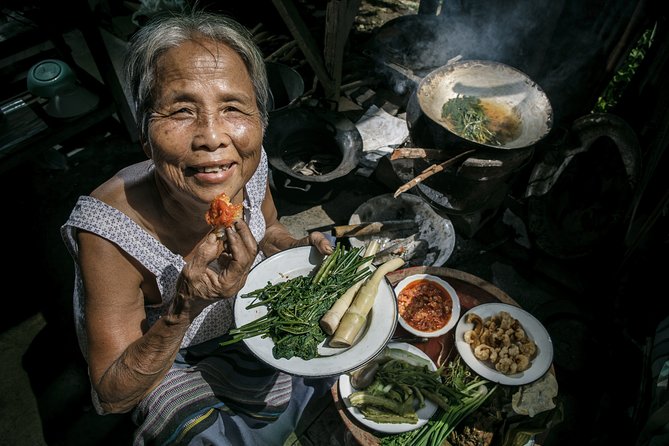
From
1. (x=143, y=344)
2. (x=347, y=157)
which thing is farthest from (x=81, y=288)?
(x=347, y=157)

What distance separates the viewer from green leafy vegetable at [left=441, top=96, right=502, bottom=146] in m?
4.08

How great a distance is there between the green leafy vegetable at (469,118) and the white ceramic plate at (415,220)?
123 cm

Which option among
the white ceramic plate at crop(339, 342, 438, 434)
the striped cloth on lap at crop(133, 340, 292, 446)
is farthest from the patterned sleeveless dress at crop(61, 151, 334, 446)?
the white ceramic plate at crop(339, 342, 438, 434)

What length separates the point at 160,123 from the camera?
7.07 feet

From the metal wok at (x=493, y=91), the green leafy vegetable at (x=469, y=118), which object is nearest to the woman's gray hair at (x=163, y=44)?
the metal wok at (x=493, y=91)

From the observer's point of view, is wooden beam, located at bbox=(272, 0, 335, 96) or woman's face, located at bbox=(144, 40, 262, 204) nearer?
woman's face, located at bbox=(144, 40, 262, 204)

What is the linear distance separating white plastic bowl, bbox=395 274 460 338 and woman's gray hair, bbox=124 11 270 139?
2.33m

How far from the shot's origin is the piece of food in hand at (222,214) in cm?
224

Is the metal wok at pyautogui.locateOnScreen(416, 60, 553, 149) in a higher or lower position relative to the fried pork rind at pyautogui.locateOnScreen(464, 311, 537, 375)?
higher

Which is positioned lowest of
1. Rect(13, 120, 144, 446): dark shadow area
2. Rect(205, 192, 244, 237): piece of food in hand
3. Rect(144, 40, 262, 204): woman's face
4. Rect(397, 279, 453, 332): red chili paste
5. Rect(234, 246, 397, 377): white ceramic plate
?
Rect(13, 120, 144, 446): dark shadow area

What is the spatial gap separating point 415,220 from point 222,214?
330cm

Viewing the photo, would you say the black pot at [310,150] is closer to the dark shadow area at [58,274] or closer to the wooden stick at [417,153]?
the wooden stick at [417,153]

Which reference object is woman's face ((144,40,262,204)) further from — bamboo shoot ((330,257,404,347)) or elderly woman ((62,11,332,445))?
bamboo shoot ((330,257,404,347))

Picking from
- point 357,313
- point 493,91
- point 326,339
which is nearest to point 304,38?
point 493,91
